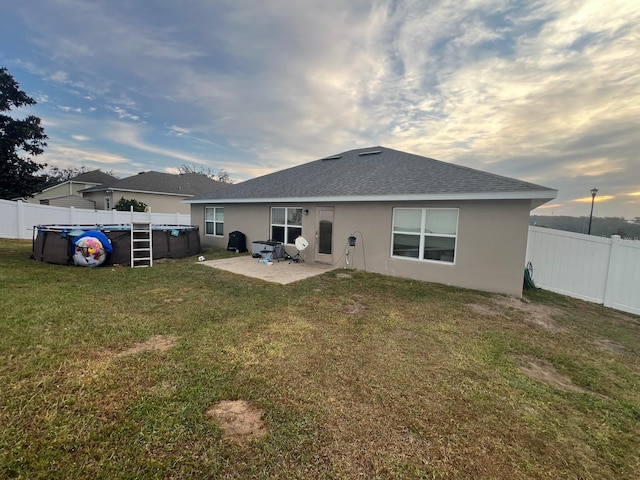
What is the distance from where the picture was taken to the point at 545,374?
3461 millimetres

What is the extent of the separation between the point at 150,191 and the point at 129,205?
9.01ft

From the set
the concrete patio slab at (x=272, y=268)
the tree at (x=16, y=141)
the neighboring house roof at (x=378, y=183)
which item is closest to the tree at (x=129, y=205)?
the tree at (x=16, y=141)

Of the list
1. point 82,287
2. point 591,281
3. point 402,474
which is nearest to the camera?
point 402,474

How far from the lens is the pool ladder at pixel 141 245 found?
9234mm

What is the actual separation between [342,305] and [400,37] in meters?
8.79

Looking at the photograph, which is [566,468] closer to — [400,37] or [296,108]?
[400,37]

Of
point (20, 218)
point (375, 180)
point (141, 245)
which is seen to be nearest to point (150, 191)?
point (20, 218)

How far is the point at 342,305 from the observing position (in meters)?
5.77

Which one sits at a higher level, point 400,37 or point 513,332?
point 400,37

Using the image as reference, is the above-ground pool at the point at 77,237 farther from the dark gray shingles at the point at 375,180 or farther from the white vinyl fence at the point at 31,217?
the white vinyl fence at the point at 31,217

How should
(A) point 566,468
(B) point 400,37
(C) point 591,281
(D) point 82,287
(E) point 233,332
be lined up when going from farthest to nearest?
(B) point 400,37
(C) point 591,281
(D) point 82,287
(E) point 233,332
(A) point 566,468

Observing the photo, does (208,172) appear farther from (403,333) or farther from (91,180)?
(403,333)

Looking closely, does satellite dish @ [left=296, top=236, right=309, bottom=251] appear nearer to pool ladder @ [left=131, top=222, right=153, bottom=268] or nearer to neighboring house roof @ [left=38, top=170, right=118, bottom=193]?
pool ladder @ [left=131, top=222, right=153, bottom=268]

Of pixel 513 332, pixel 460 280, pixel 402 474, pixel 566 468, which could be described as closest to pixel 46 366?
pixel 402 474
